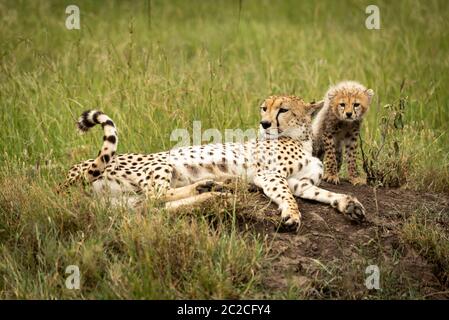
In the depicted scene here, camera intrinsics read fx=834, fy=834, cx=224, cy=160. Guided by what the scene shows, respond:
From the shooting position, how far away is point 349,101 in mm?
4934

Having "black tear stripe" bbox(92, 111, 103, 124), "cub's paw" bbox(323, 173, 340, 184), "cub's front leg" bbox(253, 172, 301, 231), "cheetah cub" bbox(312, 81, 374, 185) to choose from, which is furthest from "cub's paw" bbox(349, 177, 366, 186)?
"black tear stripe" bbox(92, 111, 103, 124)

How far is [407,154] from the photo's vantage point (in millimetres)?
5250

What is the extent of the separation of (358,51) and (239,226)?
4.13 meters

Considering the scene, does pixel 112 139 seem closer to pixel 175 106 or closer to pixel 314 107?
pixel 314 107

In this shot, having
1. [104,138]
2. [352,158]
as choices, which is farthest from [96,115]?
[352,158]

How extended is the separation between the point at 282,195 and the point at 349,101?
90 cm

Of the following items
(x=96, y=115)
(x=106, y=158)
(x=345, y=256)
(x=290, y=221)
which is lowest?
(x=345, y=256)

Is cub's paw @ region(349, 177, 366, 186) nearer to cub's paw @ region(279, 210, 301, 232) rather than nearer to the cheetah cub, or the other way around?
the cheetah cub

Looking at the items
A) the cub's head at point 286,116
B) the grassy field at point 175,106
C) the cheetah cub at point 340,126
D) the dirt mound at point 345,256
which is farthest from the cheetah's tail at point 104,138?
the cheetah cub at point 340,126

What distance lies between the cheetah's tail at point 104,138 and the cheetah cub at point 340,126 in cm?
135

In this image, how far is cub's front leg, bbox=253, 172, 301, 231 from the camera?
4.18 metres

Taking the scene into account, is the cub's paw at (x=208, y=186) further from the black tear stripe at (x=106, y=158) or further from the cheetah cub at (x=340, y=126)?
→ the cheetah cub at (x=340, y=126)
